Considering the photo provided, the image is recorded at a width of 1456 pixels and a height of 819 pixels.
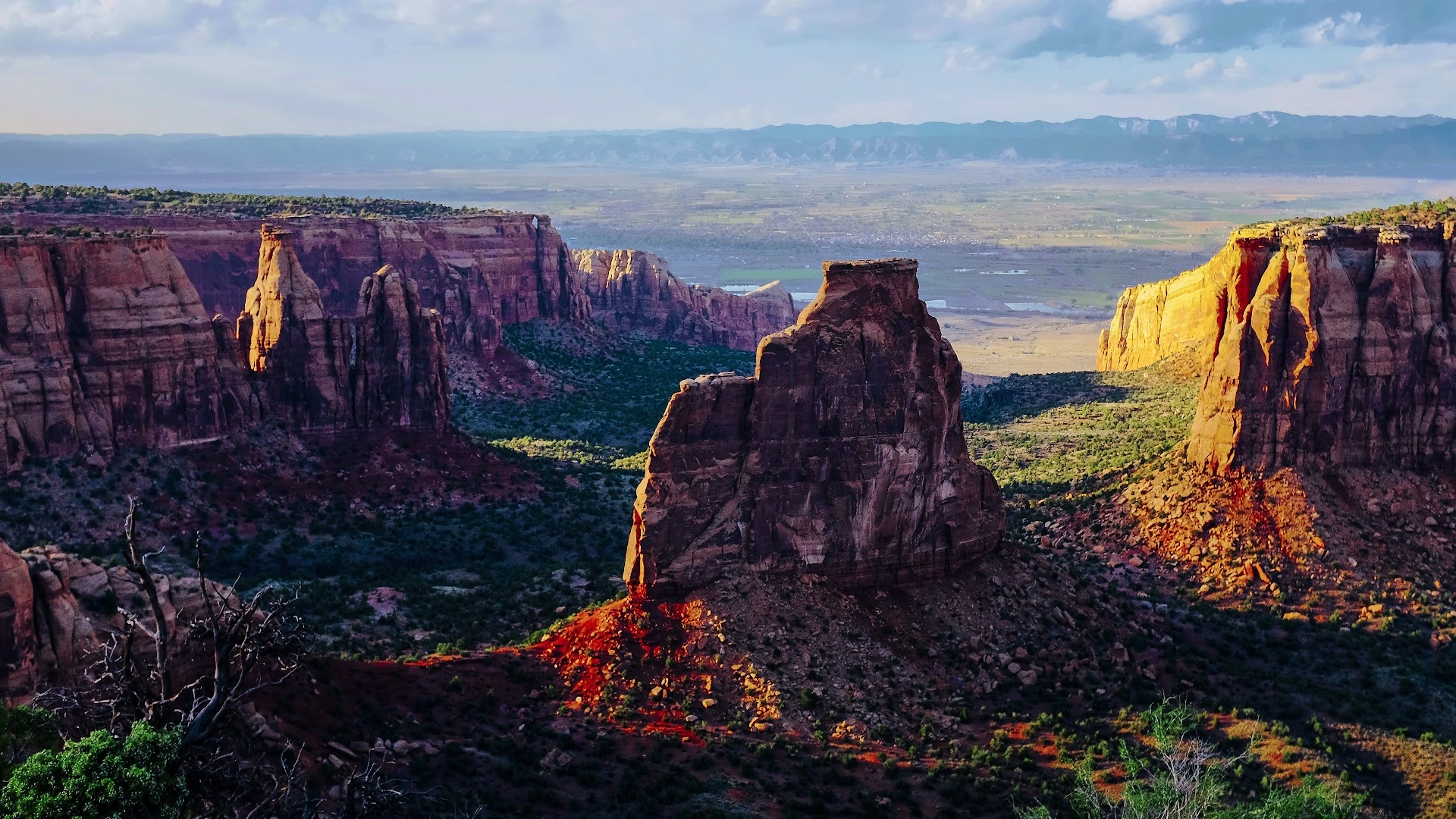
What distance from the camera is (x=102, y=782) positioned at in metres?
23.3

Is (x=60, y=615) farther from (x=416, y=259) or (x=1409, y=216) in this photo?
(x=416, y=259)

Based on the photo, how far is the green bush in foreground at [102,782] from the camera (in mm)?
23125

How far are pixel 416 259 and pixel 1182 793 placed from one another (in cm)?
8007

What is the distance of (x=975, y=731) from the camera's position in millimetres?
43500

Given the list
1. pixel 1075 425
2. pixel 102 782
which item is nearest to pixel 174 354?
pixel 102 782

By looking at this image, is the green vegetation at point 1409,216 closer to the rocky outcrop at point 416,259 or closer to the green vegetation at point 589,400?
the green vegetation at point 589,400

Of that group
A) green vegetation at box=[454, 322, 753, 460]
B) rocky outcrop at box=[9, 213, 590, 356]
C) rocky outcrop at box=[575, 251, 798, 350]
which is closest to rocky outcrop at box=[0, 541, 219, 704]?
green vegetation at box=[454, 322, 753, 460]

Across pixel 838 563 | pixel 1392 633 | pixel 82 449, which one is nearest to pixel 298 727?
pixel 838 563

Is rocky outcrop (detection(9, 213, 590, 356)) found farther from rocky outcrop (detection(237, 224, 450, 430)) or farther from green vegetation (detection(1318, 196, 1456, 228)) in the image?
green vegetation (detection(1318, 196, 1456, 228))

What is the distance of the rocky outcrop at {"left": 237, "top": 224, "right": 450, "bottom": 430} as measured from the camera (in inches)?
2781

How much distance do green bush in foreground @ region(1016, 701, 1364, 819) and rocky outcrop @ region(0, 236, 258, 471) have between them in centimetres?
4276

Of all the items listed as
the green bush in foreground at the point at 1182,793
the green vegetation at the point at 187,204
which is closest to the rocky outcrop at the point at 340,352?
the green vegetation at the point at 187,204

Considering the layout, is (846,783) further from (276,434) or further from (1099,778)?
(276,434)

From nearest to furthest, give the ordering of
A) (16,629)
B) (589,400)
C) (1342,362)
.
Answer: (16,629)
(1342,362)
(589,400)
